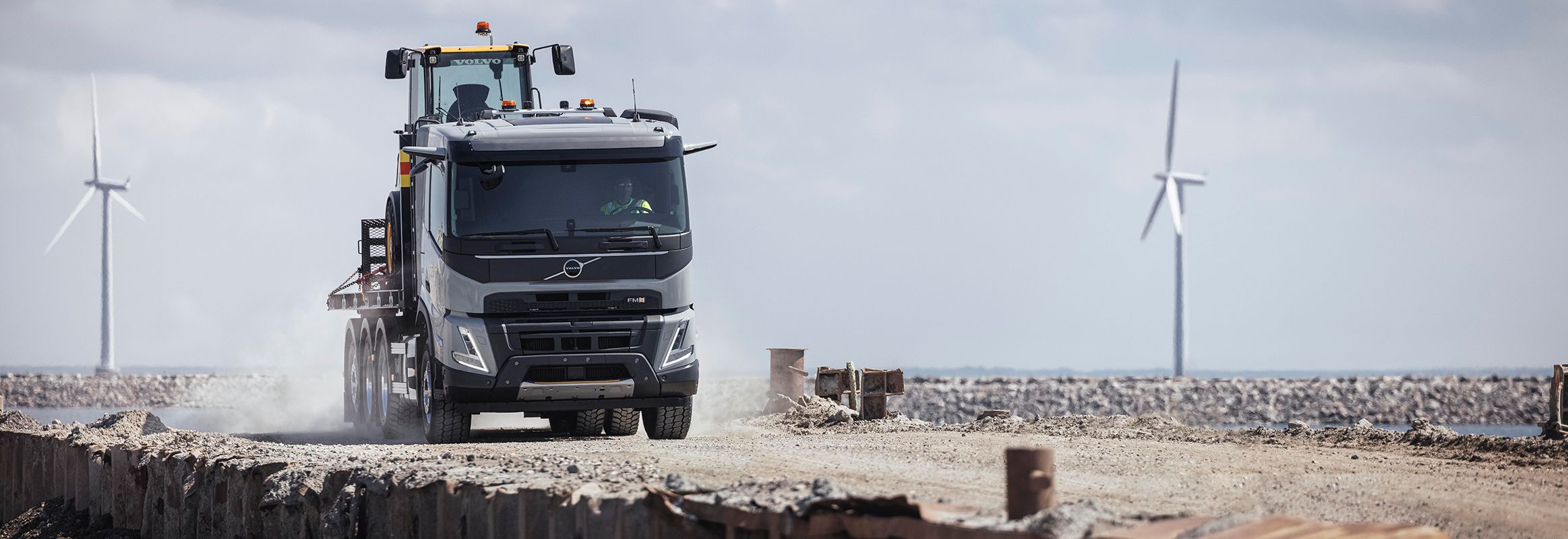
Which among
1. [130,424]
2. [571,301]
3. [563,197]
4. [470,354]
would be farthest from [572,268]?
[130,424]

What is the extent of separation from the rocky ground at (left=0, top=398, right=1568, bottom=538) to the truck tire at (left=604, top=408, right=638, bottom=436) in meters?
0.22

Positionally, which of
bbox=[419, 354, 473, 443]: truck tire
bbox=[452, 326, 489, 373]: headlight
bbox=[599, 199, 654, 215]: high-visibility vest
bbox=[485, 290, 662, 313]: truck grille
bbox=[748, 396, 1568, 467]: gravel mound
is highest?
bbox=[599, 199, 654, 215]: high-visibility vest

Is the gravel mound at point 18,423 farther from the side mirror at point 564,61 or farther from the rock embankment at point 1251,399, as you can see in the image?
the rock embankment at point 1251,399

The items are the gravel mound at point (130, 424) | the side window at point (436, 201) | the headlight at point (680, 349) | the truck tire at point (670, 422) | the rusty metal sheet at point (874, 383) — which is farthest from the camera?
the rusty metal sheet at point (874, 383)

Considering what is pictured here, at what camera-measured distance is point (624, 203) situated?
16.0 meters

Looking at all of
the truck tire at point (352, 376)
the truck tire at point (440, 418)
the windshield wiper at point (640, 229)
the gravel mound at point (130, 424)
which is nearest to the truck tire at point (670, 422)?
the truck tire at point (440, 418)

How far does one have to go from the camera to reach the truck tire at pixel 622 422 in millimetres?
17969

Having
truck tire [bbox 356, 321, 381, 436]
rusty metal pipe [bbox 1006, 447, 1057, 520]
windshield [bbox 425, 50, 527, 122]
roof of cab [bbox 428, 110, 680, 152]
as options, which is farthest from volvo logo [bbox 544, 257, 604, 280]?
rusty metal pipe [bbox 1006, 447, 1057, 520]

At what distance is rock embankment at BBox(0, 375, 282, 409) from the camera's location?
3051 inches

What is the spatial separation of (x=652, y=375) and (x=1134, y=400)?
1966 inches

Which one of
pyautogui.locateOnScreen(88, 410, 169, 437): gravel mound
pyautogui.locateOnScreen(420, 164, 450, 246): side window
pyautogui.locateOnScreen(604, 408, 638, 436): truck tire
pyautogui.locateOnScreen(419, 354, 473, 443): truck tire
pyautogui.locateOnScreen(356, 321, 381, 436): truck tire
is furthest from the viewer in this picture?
pyautogui.locateOnScreen(356, 321, 381, 436): truck tire

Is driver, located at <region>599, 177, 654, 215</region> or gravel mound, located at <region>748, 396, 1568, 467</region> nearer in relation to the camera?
gravel mound, located at <region>748, 396, 1568, 467</region>

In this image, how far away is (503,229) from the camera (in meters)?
15.8

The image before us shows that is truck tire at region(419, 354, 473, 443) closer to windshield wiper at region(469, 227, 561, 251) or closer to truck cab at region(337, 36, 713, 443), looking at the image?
truck cab at region(337, 36, 713, 443)
